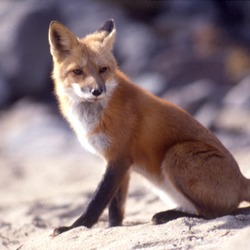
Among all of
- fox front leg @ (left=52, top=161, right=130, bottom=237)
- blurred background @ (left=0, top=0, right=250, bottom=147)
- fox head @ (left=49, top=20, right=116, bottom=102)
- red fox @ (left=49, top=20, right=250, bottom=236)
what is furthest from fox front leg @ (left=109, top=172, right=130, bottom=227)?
blurred background @ (left=0, top=0, right=250, bottom=147)

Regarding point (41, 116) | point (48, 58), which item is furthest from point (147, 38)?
point (41, 116)

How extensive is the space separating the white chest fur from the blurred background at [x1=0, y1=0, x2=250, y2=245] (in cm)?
171

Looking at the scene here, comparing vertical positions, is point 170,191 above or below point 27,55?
below

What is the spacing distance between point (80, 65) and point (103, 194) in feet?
4.56

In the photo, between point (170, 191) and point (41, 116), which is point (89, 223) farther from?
point (41, 116)

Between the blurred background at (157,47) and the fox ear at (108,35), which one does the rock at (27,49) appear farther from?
the fox ear at (108,35)

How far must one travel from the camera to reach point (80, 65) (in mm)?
6316

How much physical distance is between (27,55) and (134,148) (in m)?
10.3

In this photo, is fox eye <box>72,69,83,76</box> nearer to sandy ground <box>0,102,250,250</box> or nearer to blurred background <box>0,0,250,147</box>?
sandy ground <box>0,102,250,250</box>

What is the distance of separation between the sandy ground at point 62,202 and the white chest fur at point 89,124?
0.87 meters

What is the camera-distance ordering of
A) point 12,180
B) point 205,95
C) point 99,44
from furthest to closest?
point 205,95 < point 12,180 < point 99,44

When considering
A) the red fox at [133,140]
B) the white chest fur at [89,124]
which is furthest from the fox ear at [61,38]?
the white chest fur at [89,124]

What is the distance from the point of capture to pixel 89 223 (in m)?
6.17

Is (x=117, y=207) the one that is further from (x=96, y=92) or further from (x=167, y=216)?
(x=96, y=92)
